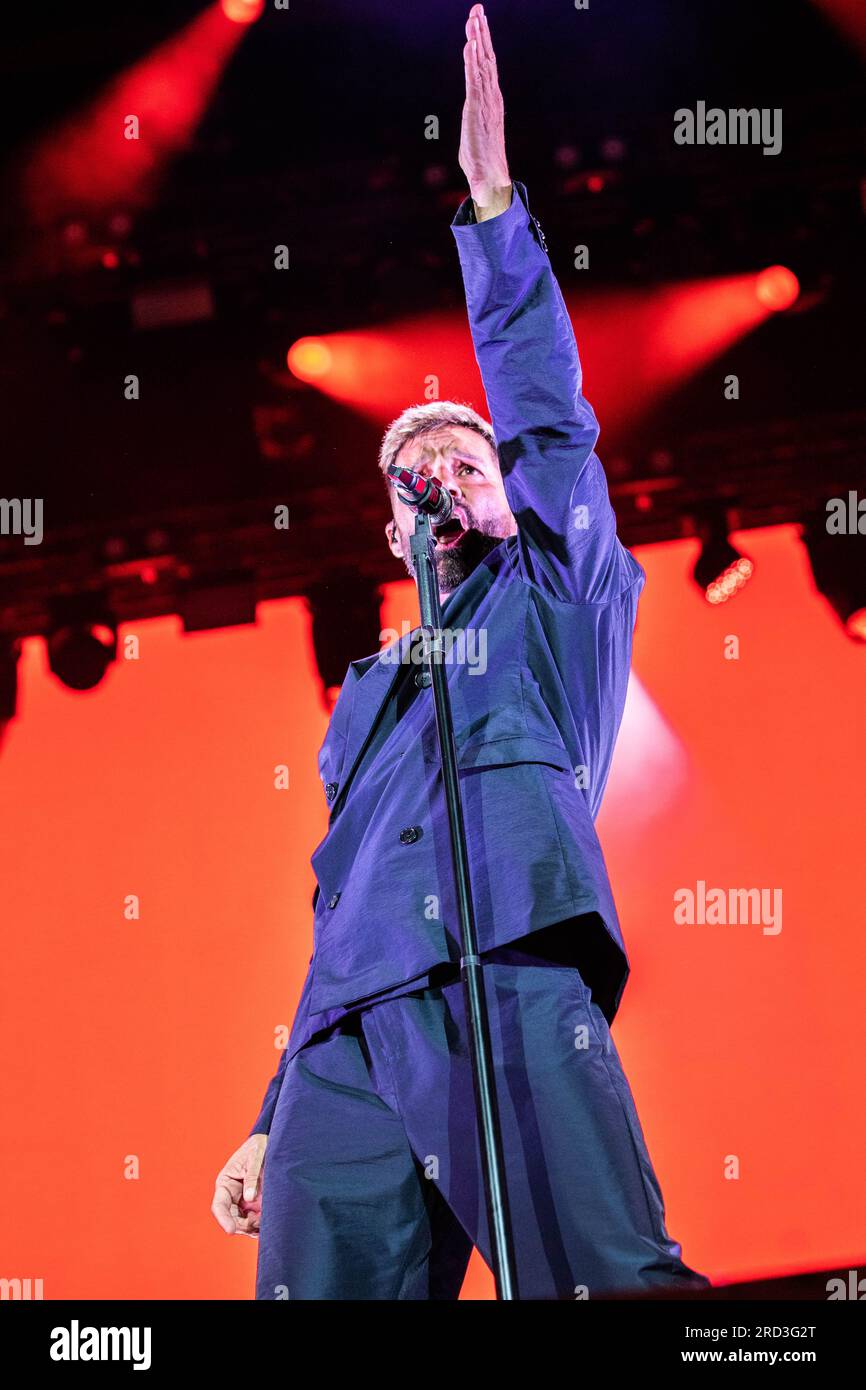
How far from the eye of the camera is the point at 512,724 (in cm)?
219

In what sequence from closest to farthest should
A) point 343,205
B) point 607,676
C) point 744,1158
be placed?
point 607,676, point 744,1158, point 343,205

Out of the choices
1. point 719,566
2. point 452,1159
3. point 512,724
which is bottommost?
point 452,1159

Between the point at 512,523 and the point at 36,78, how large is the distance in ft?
6.63

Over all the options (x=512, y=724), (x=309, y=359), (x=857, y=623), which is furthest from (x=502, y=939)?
(x=309, y=359)

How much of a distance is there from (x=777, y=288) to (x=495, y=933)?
88.3 inches

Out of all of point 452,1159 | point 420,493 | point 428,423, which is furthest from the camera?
point 428,423

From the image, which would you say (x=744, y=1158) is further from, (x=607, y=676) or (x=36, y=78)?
(x=36, y=78)

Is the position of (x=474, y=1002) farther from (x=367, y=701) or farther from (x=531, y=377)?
(x=531, y=377)

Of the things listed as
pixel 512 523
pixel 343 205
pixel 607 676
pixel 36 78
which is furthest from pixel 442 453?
pixel 36 78

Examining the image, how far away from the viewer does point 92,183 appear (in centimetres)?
377

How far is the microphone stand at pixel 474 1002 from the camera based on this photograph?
5.51ft

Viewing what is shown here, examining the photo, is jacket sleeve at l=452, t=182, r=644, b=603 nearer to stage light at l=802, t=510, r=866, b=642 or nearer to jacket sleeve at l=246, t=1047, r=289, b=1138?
jacket sleeve at l=246, t=1047, r=289, b=1138

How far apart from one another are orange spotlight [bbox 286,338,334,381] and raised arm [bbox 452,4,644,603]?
5.05 ft
